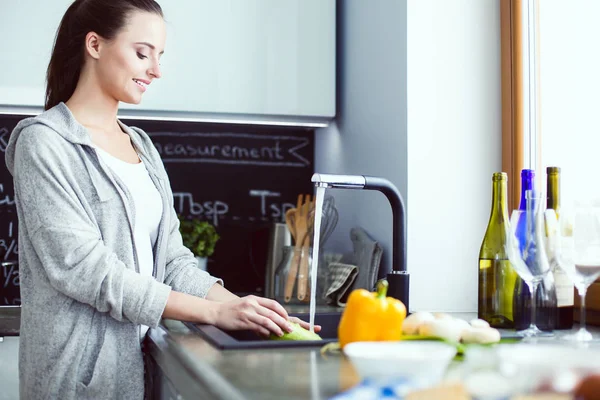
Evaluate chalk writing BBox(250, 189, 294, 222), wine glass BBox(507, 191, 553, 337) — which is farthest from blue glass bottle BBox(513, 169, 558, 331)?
chalk writing BBox(250, 189, 294, 222)

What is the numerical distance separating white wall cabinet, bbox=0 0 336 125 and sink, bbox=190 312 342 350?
0.88 meters

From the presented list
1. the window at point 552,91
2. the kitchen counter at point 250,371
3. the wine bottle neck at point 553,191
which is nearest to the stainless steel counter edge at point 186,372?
the kitchen counter at point 250,371

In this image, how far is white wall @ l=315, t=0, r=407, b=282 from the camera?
195cm

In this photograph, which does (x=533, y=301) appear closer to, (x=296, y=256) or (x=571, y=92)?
(x=571, y=92)

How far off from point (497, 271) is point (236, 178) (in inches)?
55.8

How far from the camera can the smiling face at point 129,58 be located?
1.48 metres

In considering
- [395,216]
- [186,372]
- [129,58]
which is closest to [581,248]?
[395,216]

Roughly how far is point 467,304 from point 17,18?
157 cm

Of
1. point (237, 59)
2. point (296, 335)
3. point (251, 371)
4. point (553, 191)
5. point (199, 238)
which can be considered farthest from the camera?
point (199, 238)

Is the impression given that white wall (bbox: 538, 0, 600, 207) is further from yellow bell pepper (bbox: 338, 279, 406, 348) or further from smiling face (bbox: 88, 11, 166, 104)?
smiling face (bbox: 88, 11, 166, 104)

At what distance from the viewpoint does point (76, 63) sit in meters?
1.51

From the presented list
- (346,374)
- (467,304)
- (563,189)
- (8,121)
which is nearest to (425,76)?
(563,189)

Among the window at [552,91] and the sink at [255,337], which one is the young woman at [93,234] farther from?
the window at [552,91]

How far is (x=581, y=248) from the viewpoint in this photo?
1225mm
